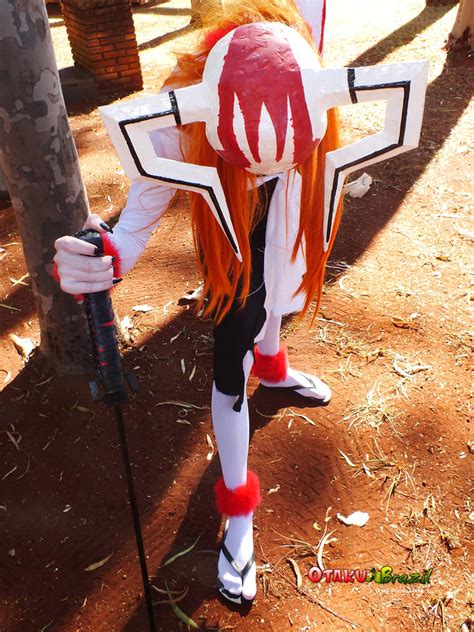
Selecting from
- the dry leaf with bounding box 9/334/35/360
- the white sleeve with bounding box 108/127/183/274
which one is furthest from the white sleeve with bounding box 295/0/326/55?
the dry leaf with bounding box 9/334/35/360

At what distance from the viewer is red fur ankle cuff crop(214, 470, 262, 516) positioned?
2158mm

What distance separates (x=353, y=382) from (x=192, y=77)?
1.80m

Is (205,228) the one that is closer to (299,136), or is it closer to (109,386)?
(299,136)

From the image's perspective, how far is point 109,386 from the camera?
58.1 inches

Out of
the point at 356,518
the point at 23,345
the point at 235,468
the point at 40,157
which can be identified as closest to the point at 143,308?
the point at 23,345

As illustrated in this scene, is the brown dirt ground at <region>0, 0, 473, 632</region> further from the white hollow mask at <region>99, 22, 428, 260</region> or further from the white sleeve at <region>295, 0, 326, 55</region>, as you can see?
the white sleeve at <region>295, 0, 326, 55</region>

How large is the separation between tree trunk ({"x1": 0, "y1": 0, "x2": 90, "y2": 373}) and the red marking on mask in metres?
1.15

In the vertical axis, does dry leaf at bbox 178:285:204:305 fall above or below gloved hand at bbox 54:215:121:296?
below

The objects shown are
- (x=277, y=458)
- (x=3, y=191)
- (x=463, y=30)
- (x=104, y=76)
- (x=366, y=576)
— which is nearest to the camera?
(x=366, y=576)

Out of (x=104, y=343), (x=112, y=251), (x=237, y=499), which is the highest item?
(x=112, y=251)

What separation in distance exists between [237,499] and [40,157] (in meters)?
1.54

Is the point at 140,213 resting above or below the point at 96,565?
above

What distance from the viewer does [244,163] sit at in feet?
4.70

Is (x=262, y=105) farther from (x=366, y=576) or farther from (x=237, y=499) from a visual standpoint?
(x=366, y=576)
